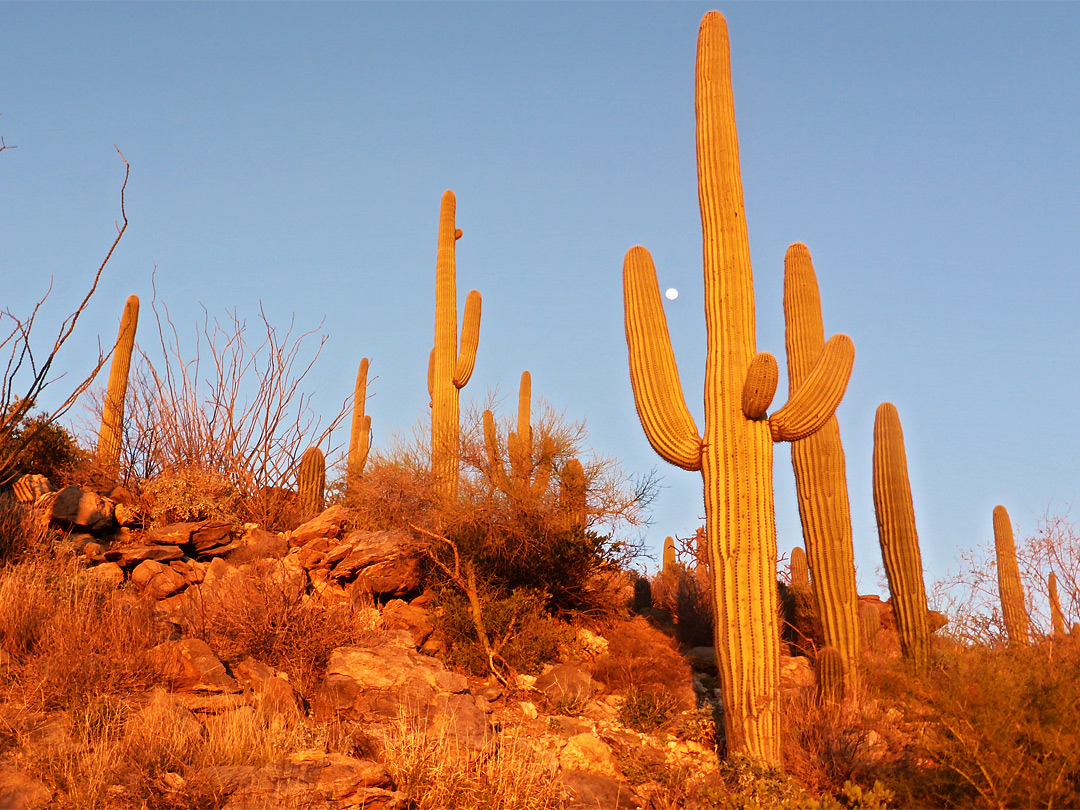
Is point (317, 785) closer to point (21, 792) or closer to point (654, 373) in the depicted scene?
point (21, 792)

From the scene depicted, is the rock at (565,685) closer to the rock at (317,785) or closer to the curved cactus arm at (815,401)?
the rock at (317,785)

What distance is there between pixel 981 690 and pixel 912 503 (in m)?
5.77

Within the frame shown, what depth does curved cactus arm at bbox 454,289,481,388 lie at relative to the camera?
14.2 m

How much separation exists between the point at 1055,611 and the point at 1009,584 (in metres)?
3.83

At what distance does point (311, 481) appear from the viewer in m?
14.2

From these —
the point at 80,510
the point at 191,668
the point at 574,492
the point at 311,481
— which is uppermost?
the point at 311,481

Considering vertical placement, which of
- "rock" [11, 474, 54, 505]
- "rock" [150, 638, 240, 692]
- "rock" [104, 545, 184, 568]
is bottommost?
"rock" [150, 638, 240, 692]

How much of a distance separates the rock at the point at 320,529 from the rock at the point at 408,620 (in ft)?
4.98

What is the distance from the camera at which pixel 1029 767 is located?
5.66m

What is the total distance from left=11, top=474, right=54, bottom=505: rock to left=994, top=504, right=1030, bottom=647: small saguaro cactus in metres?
12.5

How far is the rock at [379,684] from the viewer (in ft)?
27.3

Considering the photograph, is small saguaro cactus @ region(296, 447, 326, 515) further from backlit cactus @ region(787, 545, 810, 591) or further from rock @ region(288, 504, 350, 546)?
backlit cactus @ region(787, 545, 810, 591)

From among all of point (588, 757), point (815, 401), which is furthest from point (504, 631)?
point (815, 401)

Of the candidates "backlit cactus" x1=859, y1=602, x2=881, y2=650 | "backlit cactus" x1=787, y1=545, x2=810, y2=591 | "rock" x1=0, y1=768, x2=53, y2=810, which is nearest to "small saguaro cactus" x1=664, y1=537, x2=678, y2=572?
"backlit cactus" x1=787, y1=545, x2=810, y2=591
